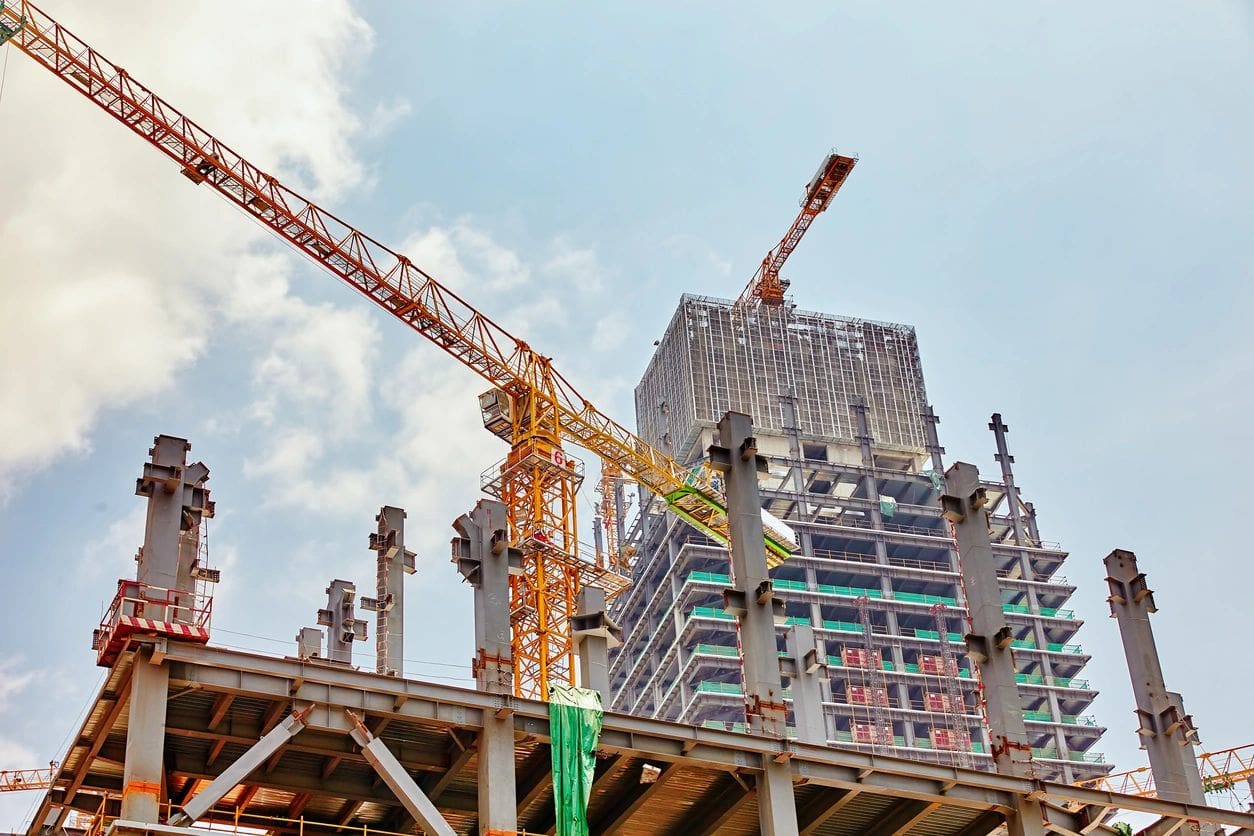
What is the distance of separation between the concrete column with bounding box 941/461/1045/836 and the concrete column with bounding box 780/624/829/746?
16.2 feet

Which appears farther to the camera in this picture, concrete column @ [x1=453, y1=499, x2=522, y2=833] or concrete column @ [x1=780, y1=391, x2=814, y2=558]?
concrete column @ [x1=780, y1=391, x2=814, y2=558]

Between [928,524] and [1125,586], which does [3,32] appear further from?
[928,524]

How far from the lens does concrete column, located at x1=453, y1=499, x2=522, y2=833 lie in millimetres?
32375

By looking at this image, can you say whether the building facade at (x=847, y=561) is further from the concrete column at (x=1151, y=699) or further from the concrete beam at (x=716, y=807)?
the concrete beam at (x=716, y=807)

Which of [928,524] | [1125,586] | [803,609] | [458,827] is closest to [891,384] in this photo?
[928,524]

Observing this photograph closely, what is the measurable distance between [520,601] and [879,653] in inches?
2574

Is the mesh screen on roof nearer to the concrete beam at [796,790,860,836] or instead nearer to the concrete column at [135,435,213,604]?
the concrete beam at [796,790,860,836]

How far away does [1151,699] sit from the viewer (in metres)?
41.8

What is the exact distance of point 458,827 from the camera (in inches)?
1483

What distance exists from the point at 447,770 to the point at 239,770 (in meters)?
6.41

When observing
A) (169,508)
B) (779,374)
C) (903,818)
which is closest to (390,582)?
(169,508)

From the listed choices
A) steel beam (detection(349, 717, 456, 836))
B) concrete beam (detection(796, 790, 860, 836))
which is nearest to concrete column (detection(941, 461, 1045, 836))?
concrete beam (detection(796, 790, 860, 836))

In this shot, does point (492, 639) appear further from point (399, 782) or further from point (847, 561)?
point (847, 561)

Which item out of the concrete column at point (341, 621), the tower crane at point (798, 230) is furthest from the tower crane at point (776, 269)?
the concrete column at point (341, 621)
